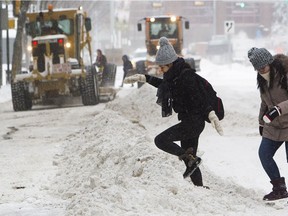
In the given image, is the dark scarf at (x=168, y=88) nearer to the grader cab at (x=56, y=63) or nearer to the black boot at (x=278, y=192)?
the black boot at (x=278, y=192)

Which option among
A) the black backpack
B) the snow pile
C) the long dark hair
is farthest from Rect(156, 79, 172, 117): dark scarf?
the long dark hair

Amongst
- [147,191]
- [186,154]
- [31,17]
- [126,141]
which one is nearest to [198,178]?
[186,154]

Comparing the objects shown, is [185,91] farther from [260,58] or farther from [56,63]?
[56,63]

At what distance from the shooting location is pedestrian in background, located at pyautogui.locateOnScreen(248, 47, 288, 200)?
265 inches

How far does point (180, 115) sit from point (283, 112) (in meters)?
1.15

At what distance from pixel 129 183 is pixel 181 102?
106cm

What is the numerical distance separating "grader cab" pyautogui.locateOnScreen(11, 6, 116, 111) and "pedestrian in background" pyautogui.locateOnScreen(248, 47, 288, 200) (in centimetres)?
1353

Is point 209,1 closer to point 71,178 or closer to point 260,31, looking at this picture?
point 260,31

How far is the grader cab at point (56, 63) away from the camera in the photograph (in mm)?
20234

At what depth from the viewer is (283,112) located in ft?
21.4

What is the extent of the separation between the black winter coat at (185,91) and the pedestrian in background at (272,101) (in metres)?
0.58

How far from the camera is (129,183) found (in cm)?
658

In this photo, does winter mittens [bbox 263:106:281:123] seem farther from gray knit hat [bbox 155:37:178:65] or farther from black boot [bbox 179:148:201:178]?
gray knit hat [bbox 155:37:178:65]

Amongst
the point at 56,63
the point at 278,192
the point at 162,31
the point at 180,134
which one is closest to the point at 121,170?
the point at 180,134
